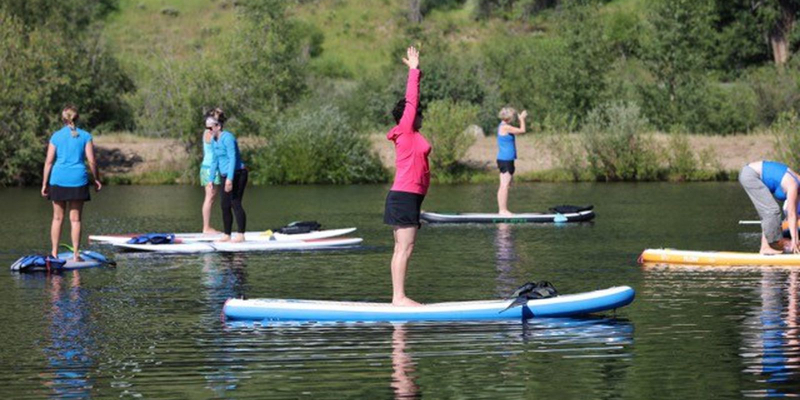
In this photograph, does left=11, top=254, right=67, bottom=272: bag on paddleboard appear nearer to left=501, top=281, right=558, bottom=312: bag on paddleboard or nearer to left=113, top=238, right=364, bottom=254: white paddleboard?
left=113, top=238, right=364, bottom=254: white paddleboard

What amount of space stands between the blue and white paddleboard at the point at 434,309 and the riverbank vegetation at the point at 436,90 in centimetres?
2886

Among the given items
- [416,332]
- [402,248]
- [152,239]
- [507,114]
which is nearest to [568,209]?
[507,114]

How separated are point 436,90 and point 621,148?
16.7 meters

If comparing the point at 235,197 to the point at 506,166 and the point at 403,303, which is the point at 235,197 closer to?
the point at 506,166

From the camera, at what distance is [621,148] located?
157 ft

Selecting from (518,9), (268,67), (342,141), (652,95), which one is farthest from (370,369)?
(518,9)

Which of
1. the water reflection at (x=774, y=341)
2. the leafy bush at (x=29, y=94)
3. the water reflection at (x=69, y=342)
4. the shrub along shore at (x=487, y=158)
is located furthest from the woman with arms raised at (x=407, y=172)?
the leafy bush at (x=29, y=94)

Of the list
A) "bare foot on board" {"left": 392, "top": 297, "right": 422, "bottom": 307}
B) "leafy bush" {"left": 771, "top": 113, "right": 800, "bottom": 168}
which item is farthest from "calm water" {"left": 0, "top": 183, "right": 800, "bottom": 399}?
"leafy bush" {"left": 771, "top": 113, "right": 800, "bottom": 168}

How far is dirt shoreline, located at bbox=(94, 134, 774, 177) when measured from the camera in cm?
5006

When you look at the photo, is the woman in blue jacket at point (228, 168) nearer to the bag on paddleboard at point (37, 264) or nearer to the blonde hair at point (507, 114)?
the bag on paddleboard at point (37, 264)

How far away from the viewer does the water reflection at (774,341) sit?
36.7 ft

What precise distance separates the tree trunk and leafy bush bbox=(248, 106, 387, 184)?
122 ft

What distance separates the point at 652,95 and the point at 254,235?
36.5m

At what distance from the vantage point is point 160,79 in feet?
169
